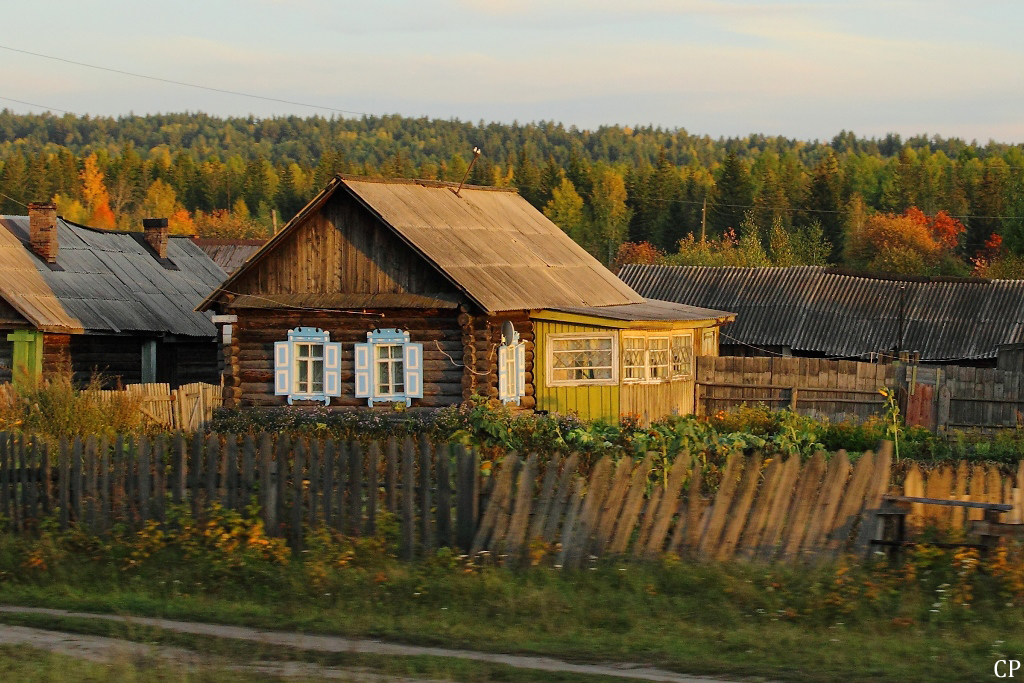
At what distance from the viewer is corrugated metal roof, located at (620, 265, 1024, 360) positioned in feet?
130

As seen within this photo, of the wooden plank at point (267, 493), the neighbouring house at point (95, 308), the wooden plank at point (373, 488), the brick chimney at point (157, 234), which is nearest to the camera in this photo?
the wooden plank at point (373, 488)

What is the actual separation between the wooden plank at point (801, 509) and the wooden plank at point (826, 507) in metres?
0.05

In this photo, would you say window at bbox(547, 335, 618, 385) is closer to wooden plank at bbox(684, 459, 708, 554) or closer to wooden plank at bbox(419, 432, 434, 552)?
wooden plank at bbox(419, 432, 434, 552)

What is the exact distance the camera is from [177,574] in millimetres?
12195

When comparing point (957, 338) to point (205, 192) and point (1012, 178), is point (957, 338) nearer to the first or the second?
point (1012, 178)

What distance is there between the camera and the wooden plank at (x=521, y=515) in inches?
460

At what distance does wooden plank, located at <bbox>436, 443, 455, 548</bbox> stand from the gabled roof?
43.8 feet

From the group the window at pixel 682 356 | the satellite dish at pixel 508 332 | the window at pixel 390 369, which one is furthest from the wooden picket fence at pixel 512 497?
the window at pixel 682 356

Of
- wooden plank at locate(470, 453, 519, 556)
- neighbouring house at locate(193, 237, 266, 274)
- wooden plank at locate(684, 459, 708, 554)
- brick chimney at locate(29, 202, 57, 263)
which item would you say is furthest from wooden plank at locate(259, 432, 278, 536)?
neighbouring house at locate(193, 237, 266, 274)

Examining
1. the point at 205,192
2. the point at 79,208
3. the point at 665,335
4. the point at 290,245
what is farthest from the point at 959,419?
the point at 205,192

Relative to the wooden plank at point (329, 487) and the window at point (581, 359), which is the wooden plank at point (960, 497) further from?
the window at point (581, 359)

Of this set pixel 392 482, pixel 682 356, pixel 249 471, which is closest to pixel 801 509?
pixel 392 482

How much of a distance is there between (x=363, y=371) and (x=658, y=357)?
6.42 meters

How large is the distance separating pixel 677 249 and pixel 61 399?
100159mm
